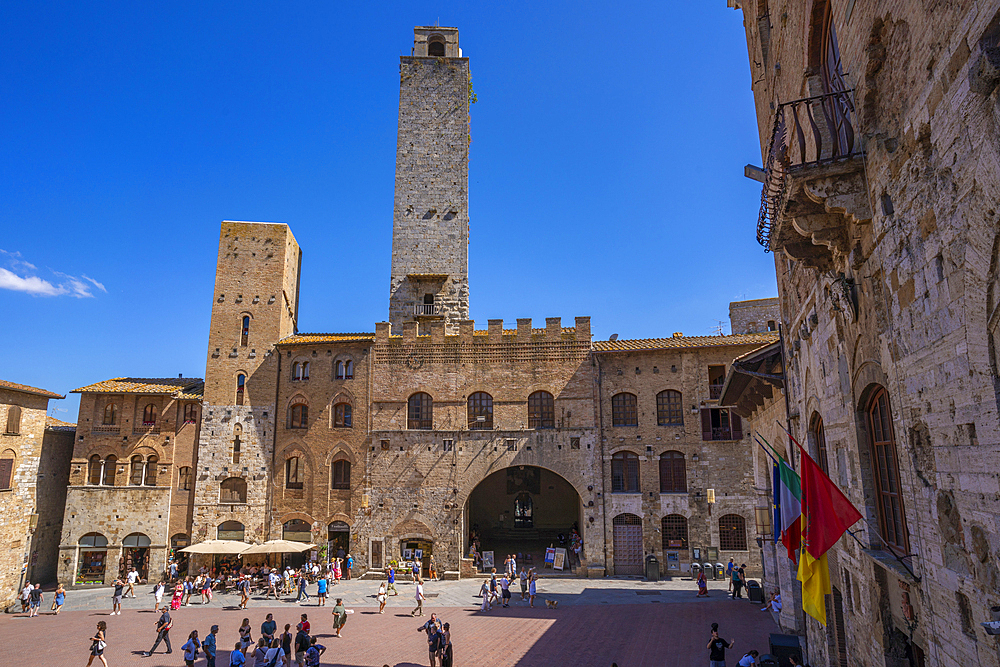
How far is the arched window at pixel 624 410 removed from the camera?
27.8 metres

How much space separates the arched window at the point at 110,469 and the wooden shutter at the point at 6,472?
378cm

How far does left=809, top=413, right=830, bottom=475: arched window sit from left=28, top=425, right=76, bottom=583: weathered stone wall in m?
31.8

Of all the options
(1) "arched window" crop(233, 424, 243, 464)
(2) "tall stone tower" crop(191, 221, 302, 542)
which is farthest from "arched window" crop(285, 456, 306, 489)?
(1) "arched window" crop(233, 424, 243, 464)

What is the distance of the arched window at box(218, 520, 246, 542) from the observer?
2755 centimetres

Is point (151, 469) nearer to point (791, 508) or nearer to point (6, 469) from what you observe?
point (6, 469)

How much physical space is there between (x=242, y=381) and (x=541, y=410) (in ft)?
49.2

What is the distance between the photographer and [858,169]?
21.1 feet

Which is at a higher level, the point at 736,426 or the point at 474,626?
the point at 736,426

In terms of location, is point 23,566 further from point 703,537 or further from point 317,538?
point 703,537

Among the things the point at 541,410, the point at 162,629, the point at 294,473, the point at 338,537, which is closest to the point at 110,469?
the point at 294,473

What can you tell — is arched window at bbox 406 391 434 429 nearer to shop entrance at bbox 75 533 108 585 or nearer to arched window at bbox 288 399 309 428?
arched window at bbox 288 399 309 428

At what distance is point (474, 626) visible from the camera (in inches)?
727

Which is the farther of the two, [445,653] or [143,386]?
[143,386]

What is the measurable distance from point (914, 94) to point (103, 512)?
33747mm
